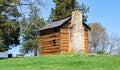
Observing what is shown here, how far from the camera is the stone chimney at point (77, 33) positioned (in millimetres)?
41281

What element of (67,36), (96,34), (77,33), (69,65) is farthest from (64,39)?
(96,34)

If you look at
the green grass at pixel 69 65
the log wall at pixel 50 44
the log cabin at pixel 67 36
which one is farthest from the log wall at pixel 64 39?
the green grass at pixel 69 65

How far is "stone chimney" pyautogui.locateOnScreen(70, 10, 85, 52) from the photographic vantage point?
41281 millimetres

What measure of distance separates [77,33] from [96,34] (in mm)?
31829

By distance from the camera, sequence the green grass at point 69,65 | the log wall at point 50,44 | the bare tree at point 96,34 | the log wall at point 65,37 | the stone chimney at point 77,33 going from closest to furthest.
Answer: the green grass at point 69,65
the stone chimney at point 77,33
the log wall at point 65,37
the log wall at point 50,44
the bare tree at point 96,34

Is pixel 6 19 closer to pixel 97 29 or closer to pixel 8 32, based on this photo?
pixel 8 32

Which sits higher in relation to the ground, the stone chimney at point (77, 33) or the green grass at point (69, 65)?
the stone chimney at point (77, 33)

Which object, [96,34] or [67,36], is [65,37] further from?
[96,34]

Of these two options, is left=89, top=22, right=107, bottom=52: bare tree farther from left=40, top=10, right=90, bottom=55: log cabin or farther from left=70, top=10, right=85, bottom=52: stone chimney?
left=70, top=10, right=85, bottom=52: stone chimney

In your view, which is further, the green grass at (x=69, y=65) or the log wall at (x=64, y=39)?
the log wall at (x=64, y=39)

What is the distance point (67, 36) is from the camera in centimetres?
4225

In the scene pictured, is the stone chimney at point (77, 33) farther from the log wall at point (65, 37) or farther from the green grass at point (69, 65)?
the green grass at point (69, 65)

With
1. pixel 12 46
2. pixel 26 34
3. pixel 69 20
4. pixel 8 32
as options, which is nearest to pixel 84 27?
pixel 69 20

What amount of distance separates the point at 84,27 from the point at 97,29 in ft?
92.3
